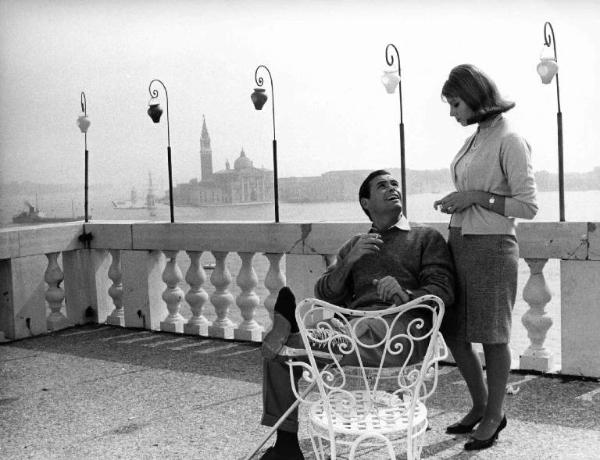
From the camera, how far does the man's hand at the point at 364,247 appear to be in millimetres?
3533

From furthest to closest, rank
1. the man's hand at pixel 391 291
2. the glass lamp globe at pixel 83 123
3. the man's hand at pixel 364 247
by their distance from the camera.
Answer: the glass lamp globe at pixel 83 123, the man's hand at pixel 364 247, the man's hand at pixel 391 291

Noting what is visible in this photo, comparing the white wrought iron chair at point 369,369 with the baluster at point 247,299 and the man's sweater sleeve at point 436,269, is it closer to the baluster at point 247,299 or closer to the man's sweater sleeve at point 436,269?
the man's sweater sleeve at point 436,269

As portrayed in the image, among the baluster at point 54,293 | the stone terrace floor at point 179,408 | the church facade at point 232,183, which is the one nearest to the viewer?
the stone terrace floor at point 179,408

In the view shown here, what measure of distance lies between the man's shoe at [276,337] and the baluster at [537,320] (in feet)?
7.96

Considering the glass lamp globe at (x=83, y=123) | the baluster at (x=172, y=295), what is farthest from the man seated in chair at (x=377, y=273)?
the glass lamp globe at (x=83, y=123)

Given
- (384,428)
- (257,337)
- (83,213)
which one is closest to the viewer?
(384,428)

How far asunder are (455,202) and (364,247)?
1.73 ft

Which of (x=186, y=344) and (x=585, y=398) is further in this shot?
(x=186, y=344)

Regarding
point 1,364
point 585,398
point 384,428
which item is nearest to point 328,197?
point 1,364

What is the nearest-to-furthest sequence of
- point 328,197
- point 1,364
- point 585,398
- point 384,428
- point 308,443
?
point 384,428 → point 308,443 → point 585,398 → point 1,364 → point 328,197

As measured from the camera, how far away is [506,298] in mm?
3691

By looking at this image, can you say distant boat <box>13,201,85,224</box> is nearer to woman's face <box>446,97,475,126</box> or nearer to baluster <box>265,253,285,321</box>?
baluster <box>265,253,285,321</box>

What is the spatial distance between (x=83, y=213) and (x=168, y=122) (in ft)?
4.39

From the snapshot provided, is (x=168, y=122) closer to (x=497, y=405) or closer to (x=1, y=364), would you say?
(x=1, y=364)
